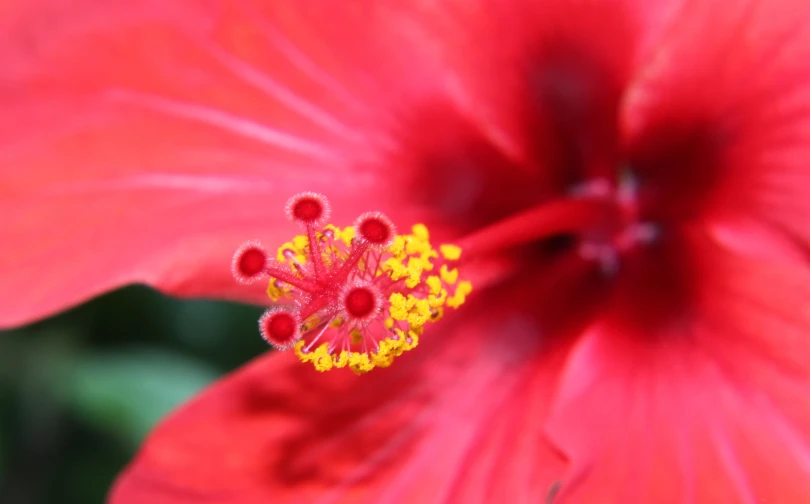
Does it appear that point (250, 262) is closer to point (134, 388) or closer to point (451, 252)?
point (451, 252)

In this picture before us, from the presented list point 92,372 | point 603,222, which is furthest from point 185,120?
point 92,372

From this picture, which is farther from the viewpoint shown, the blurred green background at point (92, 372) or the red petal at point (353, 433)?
the blurred green background at point (92, 372)

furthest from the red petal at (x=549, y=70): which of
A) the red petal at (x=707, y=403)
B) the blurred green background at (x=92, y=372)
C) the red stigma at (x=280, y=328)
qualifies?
the blurred green background at (x=92, y=372)

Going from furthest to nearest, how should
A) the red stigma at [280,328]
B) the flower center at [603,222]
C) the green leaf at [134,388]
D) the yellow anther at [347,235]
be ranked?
the green leaf at [134,388] → the flower center at [603,222] → the yellow anther at [347,235] → the red stigma at [280,328]

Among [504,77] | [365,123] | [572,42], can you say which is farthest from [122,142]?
[572,42]

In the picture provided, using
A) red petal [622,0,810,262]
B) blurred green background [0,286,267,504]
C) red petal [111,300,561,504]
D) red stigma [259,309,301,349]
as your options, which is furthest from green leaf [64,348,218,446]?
red petal [622,0,810,262]

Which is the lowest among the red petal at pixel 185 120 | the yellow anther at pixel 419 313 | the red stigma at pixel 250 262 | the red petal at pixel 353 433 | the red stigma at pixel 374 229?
the red petal at pixel 353 433

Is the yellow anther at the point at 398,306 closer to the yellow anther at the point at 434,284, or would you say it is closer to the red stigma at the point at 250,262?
the yellow anther at the point at 434,284

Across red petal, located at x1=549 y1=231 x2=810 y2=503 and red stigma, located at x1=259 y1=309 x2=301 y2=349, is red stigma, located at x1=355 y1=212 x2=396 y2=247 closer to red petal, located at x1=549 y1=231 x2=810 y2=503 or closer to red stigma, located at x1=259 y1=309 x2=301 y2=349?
red stigma, located at x1=259 y1=309 x2=301 y2=349
